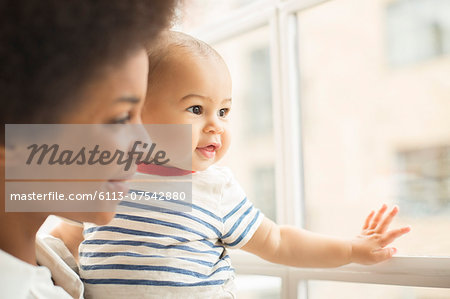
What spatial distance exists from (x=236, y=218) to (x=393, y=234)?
325 millimetres

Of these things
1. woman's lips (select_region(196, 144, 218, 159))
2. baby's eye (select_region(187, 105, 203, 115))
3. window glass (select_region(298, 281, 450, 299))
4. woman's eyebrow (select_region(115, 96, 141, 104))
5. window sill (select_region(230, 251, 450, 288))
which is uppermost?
baby's eye (select_region(187, 105, 203, 115))

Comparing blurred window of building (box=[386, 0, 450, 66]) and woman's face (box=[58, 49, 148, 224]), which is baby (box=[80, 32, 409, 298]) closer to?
woman's face (box=[58, 49, 148, 224])

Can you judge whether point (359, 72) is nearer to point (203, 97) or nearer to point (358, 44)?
point (358, 44)

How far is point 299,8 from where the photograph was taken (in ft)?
4.06

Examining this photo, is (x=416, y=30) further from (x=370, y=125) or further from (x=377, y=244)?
(x=377, y=244)

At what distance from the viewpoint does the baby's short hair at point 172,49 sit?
937 mm

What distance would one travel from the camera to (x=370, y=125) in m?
1.18

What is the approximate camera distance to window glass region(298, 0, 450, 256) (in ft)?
3.36

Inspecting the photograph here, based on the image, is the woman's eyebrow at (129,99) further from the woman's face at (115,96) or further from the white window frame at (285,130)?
the white window frame at (285,130)

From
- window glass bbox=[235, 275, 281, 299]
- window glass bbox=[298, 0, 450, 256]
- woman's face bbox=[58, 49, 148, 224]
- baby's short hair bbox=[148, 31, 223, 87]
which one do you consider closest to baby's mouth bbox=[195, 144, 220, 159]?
baby's short hair bbox=[148, 31, 223, 87]

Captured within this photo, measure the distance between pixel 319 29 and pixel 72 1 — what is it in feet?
2.77

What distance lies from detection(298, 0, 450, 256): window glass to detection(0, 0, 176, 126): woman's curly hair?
0.73 m

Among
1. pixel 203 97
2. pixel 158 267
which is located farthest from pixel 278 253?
pixel 203 97

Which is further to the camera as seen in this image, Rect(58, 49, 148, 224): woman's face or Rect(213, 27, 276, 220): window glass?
Rect(213, 27, 276, 220): window glass
